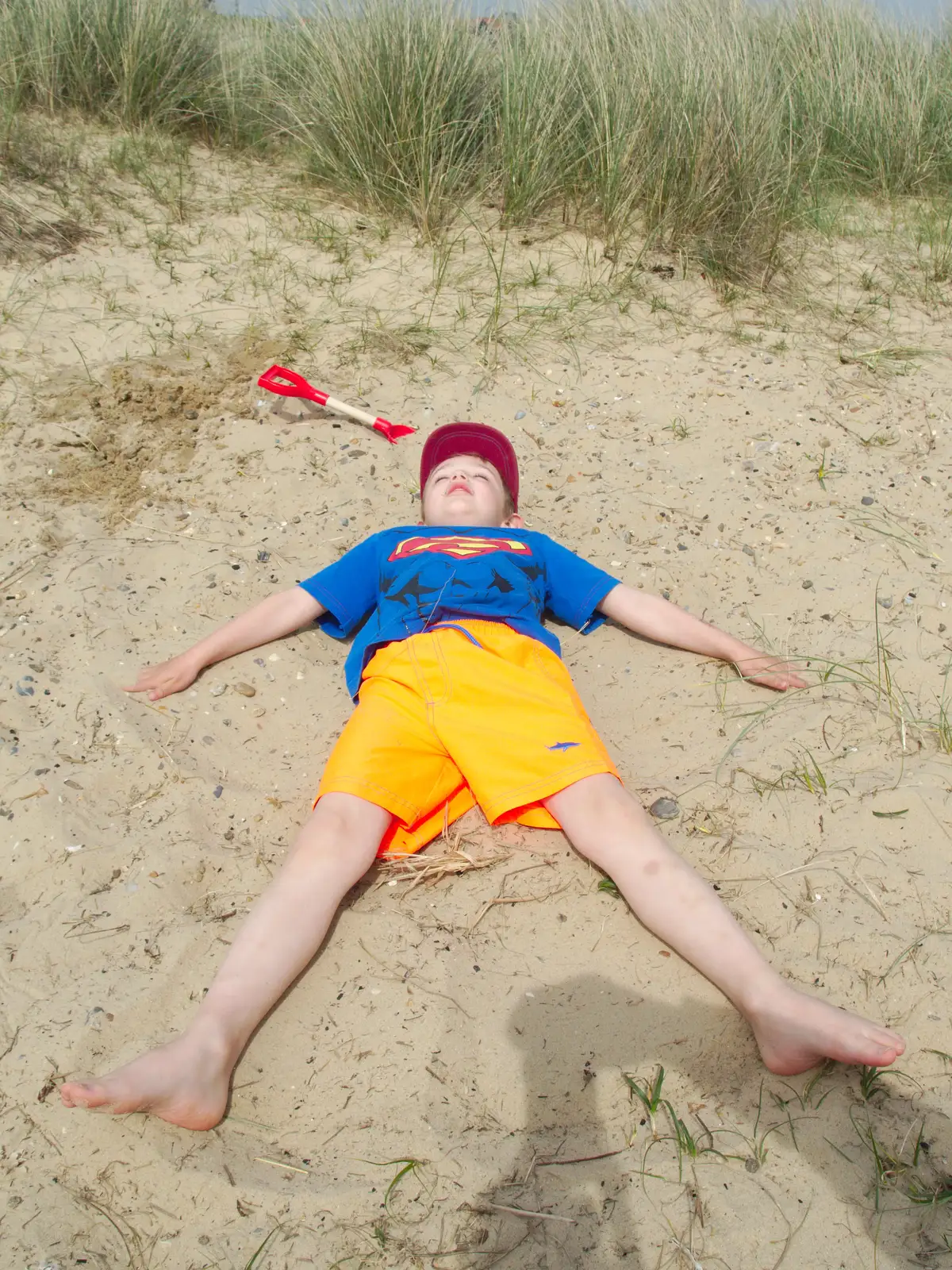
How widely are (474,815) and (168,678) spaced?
0.93 meters

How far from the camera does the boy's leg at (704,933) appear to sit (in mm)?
1726

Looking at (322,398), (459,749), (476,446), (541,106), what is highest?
(541,106)

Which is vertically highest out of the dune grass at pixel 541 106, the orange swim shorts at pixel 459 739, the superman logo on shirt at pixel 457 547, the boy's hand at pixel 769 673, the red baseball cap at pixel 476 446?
the dune grass at pixel 541 106

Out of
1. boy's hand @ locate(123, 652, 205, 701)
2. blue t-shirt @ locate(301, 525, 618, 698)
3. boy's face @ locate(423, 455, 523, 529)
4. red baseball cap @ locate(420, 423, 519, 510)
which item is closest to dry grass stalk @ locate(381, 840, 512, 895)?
blue t-shirt @ locate(301, 525, 618, 698)

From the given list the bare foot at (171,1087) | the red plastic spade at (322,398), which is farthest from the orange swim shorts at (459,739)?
the red plastic spade at (322,398)

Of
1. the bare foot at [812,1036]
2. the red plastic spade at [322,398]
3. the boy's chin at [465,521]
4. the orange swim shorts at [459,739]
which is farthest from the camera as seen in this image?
the red plastic spade at [322,398]

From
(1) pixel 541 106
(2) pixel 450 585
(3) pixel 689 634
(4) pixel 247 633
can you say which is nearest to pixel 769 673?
(3) pixel 689 634

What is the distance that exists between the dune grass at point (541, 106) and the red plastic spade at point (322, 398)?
143 centimetres

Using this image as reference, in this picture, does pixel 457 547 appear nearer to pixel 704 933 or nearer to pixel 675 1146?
pixel 704 933

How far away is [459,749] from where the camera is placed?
2.24m

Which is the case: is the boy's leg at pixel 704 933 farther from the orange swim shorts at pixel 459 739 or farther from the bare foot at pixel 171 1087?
the bare foot at pixel 171 1087

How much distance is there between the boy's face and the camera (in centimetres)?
285

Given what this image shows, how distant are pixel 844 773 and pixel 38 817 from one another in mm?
1943

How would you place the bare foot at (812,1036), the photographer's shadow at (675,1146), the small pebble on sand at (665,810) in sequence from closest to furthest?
the photographer's shadow at (675,1146) → the bare foot at (812,1036) → the small pebble on sand at (665,810)
